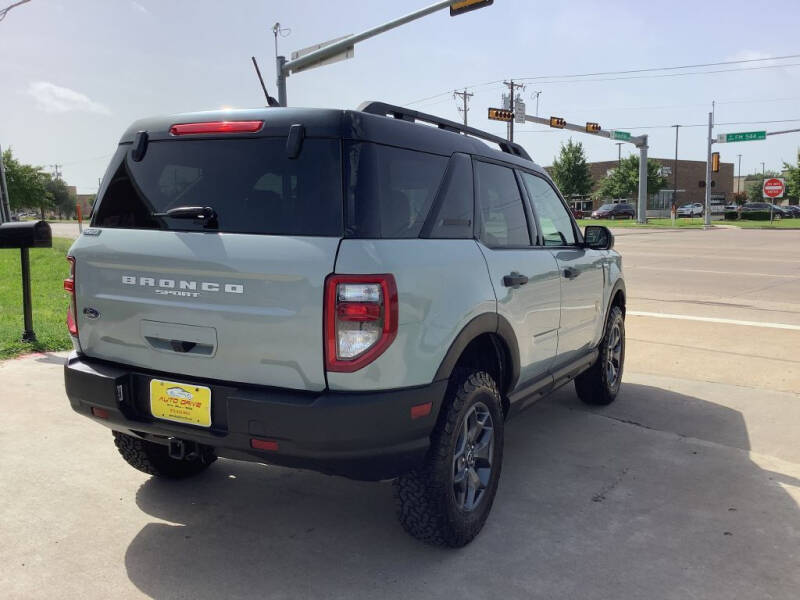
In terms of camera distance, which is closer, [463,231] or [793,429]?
[463,231]

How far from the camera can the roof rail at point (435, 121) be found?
119 inches

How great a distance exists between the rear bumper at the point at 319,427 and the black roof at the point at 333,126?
1035mm

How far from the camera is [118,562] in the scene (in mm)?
2947

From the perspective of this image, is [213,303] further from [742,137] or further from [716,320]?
[742,137]

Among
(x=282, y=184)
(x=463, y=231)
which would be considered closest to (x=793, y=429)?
(x=463, y=231)

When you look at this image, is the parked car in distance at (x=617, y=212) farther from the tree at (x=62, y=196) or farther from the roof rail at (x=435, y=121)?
the tree at (x=62, y=196)

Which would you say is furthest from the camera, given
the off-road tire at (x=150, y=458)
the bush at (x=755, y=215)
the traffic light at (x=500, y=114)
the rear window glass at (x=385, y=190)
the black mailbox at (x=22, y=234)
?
the bush at (x=755, y=215)

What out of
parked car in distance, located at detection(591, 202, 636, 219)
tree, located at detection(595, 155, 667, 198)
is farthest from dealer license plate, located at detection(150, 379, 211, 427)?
tree, located at detection(595, 155, 667, 198)

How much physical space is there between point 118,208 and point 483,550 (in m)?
2.30

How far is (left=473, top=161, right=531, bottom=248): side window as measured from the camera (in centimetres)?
346

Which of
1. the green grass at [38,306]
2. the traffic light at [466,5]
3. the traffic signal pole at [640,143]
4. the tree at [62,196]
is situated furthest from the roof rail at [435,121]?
the tree at [62,196]

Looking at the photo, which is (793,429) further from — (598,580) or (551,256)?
(598,580)

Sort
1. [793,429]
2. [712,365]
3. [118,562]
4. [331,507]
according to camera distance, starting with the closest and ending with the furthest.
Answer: [118,562] → [331,507] → [793,429] → [712,365]

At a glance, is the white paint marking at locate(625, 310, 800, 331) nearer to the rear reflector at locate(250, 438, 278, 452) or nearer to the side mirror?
Answer: the side mirror
